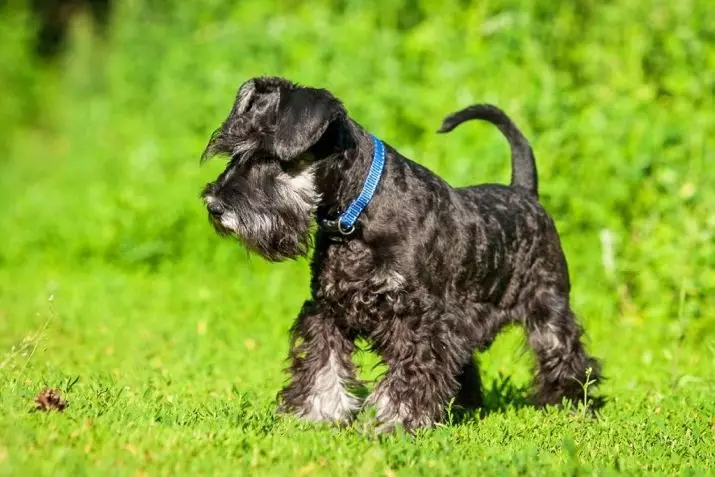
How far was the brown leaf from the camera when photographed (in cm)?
462

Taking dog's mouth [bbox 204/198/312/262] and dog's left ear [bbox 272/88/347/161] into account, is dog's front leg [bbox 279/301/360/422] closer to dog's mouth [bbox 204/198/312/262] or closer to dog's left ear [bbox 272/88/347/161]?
dog's mouth [bbox 204/198/312/262]

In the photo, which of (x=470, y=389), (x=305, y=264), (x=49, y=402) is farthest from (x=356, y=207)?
(x=305, y=264)

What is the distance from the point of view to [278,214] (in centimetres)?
529

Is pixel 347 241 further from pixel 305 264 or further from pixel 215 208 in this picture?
pixel 305 264

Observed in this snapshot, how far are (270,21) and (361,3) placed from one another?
4.61ft

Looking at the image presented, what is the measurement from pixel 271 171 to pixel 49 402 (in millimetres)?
1543

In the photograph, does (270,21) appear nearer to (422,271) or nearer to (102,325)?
(102,325)

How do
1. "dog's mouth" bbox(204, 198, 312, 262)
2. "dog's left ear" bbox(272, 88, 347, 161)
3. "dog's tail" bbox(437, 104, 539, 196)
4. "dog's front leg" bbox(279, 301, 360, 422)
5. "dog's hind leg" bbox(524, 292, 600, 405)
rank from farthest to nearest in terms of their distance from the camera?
"dog's tail" bbox(437, 104, 539, 196)
"dog's hind leg" bbox(524, 292, 600, 405)
"dog's front leg" bbox(279, 301, 360, 422)
"dog's mouth" bbox(204, 198, 312, 262)
"dog's left ear" bbox(272, 88, 347, 161)

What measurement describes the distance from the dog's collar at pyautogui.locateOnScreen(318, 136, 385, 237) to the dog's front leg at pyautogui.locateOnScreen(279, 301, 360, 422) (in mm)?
473

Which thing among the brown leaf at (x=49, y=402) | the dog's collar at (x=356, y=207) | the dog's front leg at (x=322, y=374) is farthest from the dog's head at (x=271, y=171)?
the brown leaf at (x=49, y=402)

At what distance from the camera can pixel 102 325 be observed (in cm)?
835

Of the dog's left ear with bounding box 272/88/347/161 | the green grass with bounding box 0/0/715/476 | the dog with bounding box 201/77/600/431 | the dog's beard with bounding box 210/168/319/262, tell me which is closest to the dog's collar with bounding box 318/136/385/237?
the dog with bounding box 201/77/600/431

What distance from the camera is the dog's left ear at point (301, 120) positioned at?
5133mm

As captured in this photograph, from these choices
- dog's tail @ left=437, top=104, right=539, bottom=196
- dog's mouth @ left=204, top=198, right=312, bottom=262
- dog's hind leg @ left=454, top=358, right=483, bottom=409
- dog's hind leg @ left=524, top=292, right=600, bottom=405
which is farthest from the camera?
dog's tail @ left=437, top=104, right=539, bottom=196
